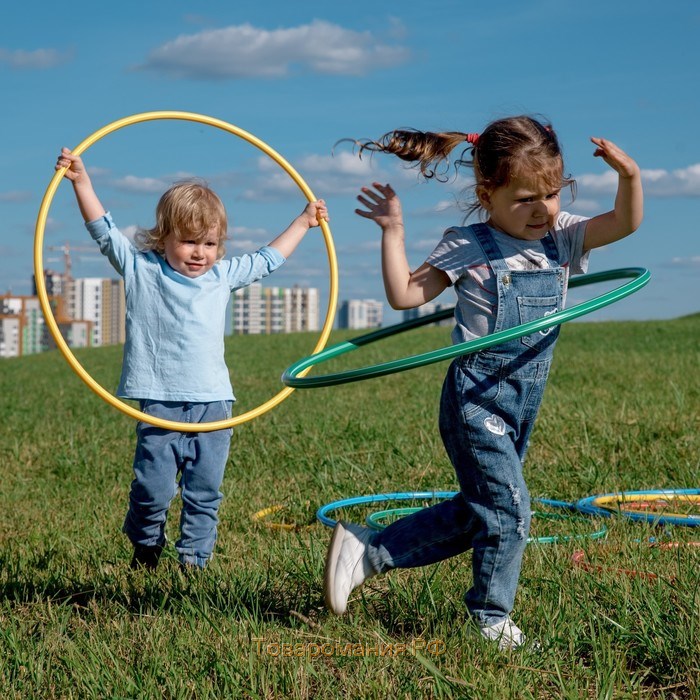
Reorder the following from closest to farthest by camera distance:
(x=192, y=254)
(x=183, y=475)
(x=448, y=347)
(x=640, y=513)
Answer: (x=448, y=347), (x=192, y=254), (x=183, y=475), (x=640, y=513)

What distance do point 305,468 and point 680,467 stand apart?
2.33 metres

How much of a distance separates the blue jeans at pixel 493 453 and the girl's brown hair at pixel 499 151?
0.63 meters

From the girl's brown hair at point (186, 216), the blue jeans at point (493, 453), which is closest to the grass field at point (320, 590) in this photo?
the blue jeans at point (493, 453)

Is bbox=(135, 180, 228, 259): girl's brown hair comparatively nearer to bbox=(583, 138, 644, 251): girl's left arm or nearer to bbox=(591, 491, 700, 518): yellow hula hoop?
bbox=(583, 138, 644, 251): girl's left arm

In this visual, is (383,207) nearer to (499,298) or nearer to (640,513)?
(499,298)

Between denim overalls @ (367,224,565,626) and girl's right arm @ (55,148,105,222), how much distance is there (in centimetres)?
181

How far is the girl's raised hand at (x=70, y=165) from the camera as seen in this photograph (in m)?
4.19

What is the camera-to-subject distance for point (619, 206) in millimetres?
3455

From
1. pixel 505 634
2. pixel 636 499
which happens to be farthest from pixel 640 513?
pixel 505 634

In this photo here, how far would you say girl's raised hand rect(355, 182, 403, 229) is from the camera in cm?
346

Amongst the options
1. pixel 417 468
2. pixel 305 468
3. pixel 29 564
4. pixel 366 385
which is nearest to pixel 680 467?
pixel 417 468

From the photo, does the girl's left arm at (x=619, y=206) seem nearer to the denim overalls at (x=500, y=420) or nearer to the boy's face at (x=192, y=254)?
the denim overalls at (x=500, y=420)

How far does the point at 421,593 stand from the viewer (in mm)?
3611

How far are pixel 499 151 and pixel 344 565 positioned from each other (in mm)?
1543
